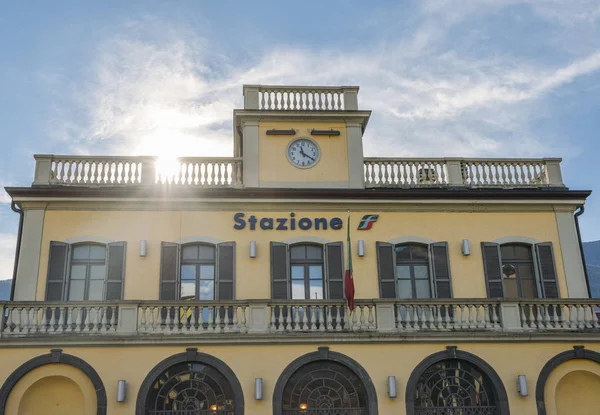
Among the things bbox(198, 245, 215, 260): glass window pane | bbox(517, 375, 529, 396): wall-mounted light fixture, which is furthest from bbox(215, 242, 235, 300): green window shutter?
bbox(517, 375, 529, 396): wall-mounted light fixture

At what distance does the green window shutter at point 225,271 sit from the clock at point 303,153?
3.58 meters

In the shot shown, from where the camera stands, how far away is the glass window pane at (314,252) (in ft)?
66.8

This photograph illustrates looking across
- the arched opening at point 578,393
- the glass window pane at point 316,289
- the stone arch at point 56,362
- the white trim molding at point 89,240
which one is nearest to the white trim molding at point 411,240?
the glass window pane at point 316,289

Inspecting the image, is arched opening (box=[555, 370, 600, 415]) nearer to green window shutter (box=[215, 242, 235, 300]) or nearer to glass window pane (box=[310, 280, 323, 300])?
glass window pane (box=[310, 280, 323, 300])

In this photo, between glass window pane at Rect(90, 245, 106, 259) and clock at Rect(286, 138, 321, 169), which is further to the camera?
clock at Rect(286, 138, 321, 169)

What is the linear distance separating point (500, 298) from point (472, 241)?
2.57 meters

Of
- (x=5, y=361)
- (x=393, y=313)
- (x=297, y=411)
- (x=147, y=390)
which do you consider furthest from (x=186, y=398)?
(x=393, y=313)

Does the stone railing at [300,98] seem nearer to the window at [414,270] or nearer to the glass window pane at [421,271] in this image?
the window at [414,270]

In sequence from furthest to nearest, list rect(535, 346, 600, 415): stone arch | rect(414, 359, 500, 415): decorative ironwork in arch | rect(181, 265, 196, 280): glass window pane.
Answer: rect(181, 265, 196, 280): glass window pane, rect(535, 346, 600, 415): stone arch, rect(414, 359, 500, 415): decorative ironwork in arch

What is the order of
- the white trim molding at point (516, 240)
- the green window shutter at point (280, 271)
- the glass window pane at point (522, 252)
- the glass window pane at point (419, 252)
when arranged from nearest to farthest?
the green window shutter at point (280, 271) → the glass window pane at point (419, 252) → the white trim molding at point (516, 240) → the glass window pane at point (522, 252)

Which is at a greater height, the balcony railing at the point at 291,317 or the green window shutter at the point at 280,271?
the green window shutter at the point at 280,271

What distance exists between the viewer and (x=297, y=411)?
17703 millimetres

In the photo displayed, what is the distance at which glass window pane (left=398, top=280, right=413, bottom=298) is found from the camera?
20150 mm

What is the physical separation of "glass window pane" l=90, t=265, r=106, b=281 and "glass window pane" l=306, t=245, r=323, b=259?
6042 millimetres
